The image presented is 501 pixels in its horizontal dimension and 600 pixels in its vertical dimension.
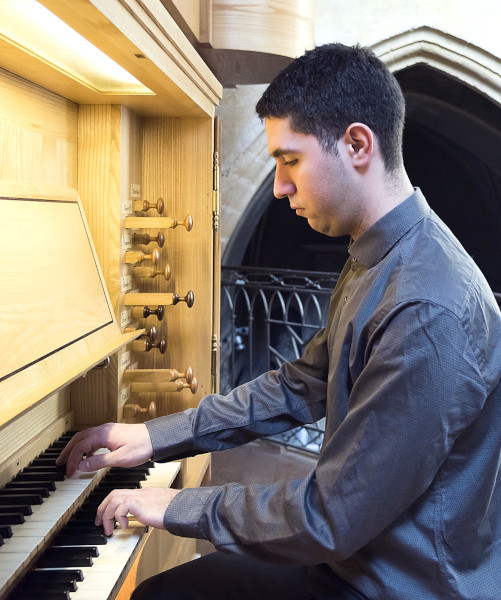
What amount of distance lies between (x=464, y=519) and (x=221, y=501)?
448 mm

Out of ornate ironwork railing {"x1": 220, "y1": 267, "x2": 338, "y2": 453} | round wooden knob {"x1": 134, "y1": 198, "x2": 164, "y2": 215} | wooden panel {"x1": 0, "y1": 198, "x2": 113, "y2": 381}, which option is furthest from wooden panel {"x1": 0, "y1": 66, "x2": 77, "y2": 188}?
ornate ironwork railing {"x1": 220, "y1": 267, "x2": 338, "y2": 453}

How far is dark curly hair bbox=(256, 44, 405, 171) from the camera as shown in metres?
1.32

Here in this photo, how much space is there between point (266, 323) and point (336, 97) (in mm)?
3880

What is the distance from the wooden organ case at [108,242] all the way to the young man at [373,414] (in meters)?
0.26

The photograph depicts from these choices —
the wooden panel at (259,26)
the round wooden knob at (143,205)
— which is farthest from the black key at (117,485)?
the wooden panel at (259,26)

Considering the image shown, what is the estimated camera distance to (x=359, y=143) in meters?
1.32

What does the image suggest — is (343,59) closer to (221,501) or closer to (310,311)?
(221,501)

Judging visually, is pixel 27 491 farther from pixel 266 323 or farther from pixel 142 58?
pixel 266 323

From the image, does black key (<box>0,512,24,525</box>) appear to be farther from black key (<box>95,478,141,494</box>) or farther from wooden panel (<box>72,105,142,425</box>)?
wooden panel (<box>72,105,142,425</box>)

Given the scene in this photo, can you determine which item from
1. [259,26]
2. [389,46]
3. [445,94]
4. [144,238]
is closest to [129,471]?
[144,238]

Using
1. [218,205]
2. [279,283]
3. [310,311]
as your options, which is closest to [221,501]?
[218,205]

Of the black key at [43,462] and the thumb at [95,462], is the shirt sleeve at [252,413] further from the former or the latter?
the black key at [43,462]

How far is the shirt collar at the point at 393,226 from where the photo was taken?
136 centimetres

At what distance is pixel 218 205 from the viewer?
2461 millimetres
